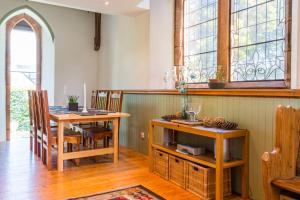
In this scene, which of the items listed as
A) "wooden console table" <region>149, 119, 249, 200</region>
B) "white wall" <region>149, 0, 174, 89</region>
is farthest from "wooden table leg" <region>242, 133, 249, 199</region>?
"white wall" <region>149, 0, 174, 89</region>

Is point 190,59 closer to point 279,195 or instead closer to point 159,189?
point 159,189

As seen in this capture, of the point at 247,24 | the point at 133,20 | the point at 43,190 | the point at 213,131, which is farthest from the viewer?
the point at 133,20

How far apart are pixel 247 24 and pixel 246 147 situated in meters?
1.44

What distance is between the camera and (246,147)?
2.50m

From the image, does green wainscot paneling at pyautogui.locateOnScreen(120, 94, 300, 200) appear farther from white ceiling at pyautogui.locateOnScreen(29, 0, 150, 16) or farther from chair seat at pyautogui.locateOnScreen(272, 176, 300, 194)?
white ceiling at pyautogui.locateOnScreen(29, 0, 150, 16)

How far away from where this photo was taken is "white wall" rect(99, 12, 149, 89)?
4.51 meters

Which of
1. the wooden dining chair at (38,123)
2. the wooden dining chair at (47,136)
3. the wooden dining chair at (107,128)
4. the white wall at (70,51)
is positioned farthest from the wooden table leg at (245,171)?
the white wall at (70,51)

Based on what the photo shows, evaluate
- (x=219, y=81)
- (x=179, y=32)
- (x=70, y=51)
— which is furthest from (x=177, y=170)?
(x=70, y=51)

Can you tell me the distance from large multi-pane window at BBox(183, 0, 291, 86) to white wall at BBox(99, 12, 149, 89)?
2.95ft

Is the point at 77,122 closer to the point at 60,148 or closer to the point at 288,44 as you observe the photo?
the point at 60,148

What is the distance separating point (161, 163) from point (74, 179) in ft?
3.50

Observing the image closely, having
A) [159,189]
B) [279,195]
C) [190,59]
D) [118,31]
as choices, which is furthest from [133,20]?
[279,195]

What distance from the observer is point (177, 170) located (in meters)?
2.88

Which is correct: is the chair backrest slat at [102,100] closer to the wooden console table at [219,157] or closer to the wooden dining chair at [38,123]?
the wooden dining chair at [38,123]
